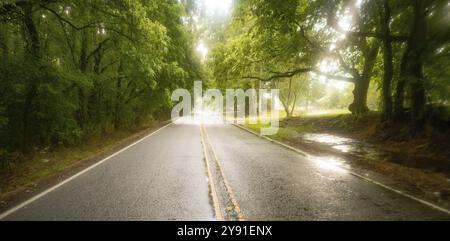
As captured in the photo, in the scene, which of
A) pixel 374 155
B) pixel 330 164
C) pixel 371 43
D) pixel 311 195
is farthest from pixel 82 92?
pixel 371 43

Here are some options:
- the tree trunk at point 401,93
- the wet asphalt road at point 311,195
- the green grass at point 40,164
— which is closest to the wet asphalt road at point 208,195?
the wet asphalt road at point 311,195

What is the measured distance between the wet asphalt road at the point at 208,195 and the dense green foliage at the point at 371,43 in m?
6.66

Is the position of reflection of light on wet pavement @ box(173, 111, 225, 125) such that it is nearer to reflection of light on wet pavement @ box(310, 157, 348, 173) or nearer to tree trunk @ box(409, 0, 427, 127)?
tree trunk @ box(409, 0, 427, 127)

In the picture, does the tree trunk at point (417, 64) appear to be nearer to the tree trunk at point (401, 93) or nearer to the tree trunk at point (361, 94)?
the tree trunk at point (401, 93)

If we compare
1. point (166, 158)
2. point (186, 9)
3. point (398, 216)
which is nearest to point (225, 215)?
point (398, 216)

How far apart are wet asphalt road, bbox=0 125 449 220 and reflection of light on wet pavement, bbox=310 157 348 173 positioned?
0.23 feet

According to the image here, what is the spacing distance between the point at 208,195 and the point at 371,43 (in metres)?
20.1

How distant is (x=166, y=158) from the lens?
482 inches

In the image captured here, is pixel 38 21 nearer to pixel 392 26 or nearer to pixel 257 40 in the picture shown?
pixel 257 40

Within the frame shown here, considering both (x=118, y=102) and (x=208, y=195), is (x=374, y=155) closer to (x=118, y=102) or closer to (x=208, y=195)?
(x=208, y=195)

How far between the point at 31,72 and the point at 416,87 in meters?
15.8

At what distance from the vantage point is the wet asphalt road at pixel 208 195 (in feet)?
19.5

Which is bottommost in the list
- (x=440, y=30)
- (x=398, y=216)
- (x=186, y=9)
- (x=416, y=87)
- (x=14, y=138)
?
(x=398, y=216)

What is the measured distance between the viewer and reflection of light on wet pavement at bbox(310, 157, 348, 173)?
10.3 m
